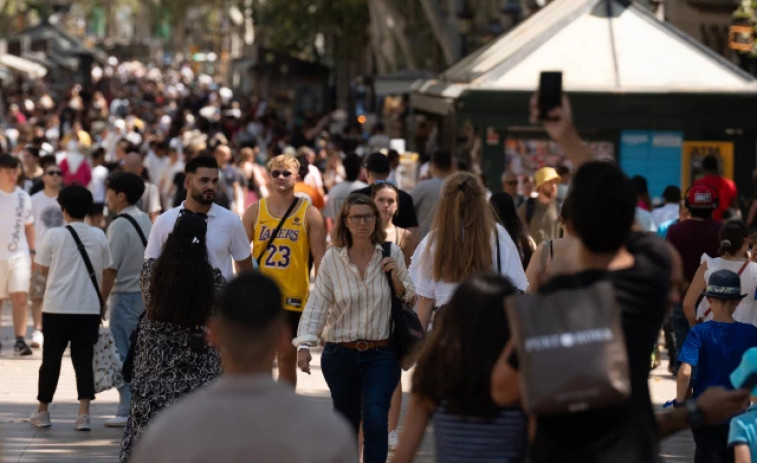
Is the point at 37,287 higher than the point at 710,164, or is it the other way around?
the point at 710,164

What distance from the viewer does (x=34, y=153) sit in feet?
57.8

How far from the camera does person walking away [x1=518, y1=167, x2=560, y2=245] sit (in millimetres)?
12852

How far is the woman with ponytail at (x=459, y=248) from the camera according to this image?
7.37m

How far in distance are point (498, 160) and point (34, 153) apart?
5.12 metres

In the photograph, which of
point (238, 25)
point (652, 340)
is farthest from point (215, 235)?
point (238, 25)

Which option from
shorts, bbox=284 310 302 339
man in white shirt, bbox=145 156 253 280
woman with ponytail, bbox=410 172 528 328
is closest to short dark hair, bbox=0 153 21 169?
shorts, bbox=284 310 302 339

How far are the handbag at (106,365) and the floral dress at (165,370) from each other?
2.87 m

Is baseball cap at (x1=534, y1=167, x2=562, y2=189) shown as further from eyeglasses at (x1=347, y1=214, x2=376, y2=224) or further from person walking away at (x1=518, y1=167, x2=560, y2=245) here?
eyeglasses at (x1=347, y1=214, x2=376, y2=224)

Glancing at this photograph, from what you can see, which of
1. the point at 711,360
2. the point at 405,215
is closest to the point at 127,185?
the point at 405,215

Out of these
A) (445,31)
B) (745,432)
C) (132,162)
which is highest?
(445,31)

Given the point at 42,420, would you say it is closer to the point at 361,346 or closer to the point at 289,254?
the point at 289,254

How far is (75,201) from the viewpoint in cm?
1047

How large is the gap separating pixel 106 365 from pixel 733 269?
13.2 ft

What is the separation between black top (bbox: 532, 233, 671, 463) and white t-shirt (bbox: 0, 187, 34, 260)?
9.38 metres
